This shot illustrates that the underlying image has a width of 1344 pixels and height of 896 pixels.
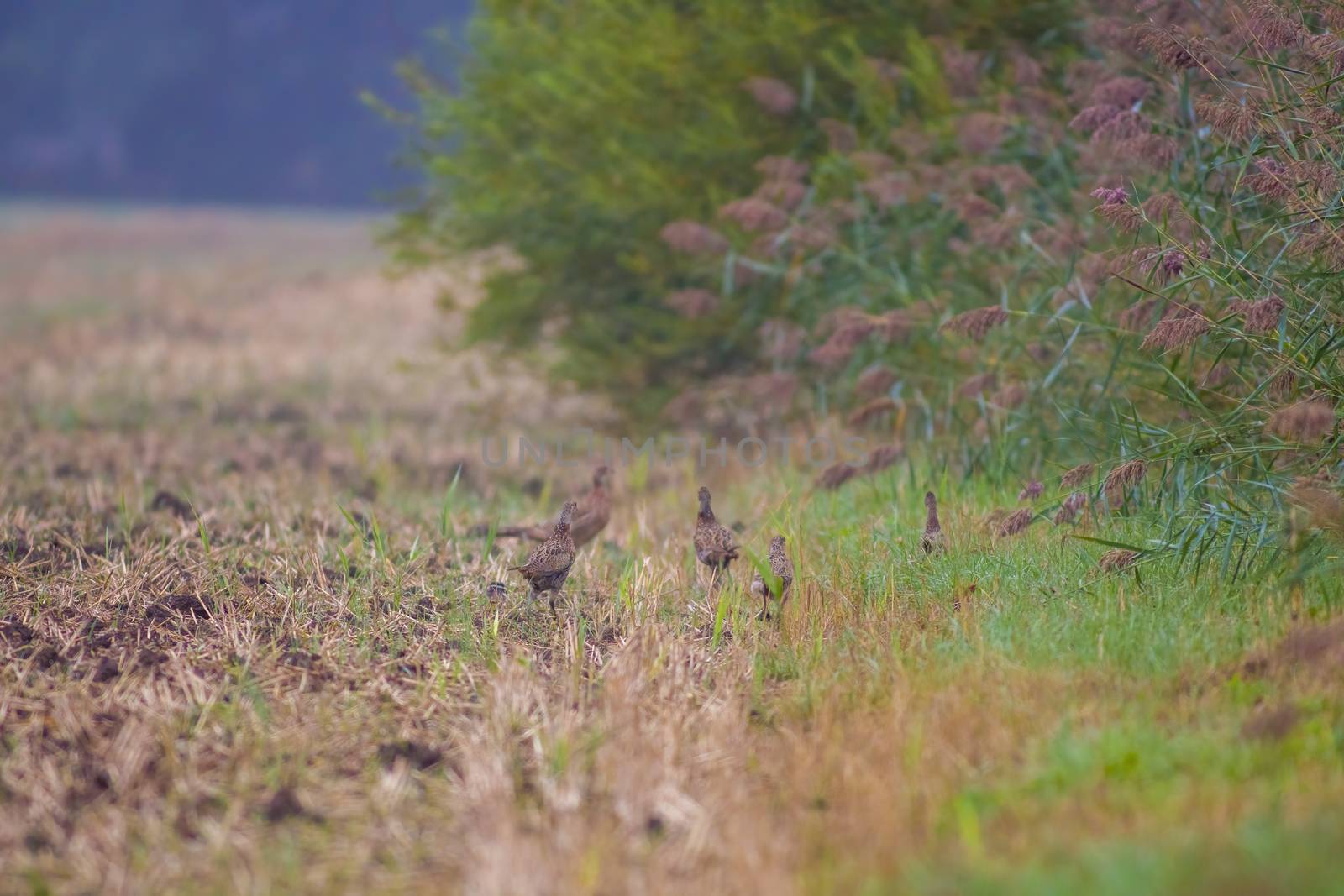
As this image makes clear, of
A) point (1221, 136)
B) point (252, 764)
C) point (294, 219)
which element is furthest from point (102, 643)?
point (294, 219)

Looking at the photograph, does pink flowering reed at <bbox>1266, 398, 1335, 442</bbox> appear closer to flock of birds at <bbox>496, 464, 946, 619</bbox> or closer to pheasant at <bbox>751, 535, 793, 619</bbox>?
flock of birds at <bbox>496, 464, 946, 619</bbox>

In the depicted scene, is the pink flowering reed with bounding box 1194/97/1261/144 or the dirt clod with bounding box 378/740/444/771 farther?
the pink flowering reed with bounding box 1194/97/1261/144

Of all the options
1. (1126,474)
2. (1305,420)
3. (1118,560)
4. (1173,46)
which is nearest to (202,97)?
(1173,46)

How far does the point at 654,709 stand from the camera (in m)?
4.71

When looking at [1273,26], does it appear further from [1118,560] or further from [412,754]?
[412,754]

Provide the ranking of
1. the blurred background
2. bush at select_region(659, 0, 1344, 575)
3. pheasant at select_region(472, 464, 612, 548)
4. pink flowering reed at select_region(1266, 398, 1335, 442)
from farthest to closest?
the blurred background
pheasant at select_region(472, 464, 612, 548)
bush at select_region(659, 0, 1344, 575)
pink flowering reed at select_region(1266, 398, 1335, 442)

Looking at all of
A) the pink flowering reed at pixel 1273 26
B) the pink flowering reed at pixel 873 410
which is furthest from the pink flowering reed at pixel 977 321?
the pink flowering reed at pixel 1273 26

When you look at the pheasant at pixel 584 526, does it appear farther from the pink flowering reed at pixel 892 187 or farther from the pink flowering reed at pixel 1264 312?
the pink flowering reed at pixel 1264 312

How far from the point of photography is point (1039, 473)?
6973 mm

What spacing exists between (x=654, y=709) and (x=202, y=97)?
7402 centimetres

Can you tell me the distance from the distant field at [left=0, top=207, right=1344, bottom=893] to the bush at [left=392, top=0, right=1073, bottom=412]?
291 cm

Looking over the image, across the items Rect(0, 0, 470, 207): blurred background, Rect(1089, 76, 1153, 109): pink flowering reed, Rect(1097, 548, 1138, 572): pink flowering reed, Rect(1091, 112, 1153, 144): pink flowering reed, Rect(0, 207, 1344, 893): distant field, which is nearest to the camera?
Rect(0, 207, 1344, 893): distant field

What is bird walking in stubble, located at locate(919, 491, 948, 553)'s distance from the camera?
597cm

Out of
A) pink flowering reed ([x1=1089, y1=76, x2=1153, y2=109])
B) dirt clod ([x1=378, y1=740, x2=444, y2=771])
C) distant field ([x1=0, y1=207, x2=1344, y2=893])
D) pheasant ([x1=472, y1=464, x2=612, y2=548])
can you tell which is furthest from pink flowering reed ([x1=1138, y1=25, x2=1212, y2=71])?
dirt clod ([x1=378, y1=740, x2=444, y2=771])
